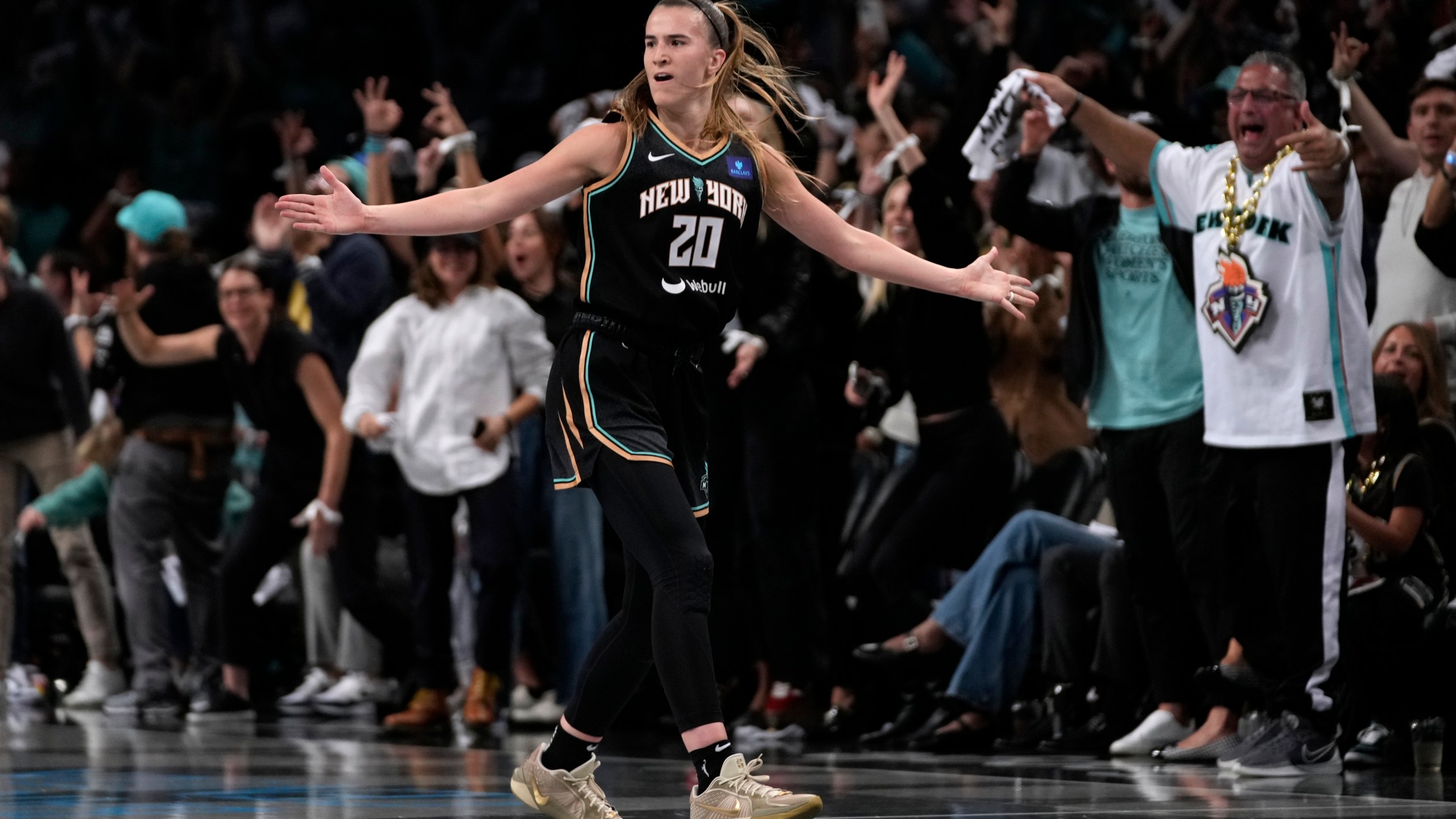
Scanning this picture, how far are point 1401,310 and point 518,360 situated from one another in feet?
11.7

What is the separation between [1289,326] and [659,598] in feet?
8.65

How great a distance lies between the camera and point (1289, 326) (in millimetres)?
6094

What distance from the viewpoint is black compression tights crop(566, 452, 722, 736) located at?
14.2ft

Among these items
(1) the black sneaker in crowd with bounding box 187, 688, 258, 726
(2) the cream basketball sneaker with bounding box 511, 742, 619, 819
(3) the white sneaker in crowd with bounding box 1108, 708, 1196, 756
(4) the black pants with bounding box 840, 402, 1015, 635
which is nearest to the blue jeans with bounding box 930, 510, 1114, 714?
(4) the black pants with bounding box 840, 402, 1015, 635

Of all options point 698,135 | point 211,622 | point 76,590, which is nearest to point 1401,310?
point 698,135

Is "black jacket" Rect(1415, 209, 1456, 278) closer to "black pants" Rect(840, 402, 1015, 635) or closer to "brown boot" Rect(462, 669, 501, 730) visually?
"black pants" Rect(840, 402, 1015, 635)

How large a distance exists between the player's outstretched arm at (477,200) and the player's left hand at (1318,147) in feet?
7.47

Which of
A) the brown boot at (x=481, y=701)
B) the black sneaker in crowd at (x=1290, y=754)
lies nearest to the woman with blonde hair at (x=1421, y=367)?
the black sneaker in crowd at (x=1290, y=754)

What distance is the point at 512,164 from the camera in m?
12.8

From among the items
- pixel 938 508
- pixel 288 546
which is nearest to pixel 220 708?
pixel 288 546

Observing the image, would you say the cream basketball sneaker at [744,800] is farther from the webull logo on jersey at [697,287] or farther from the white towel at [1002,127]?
the white towel at [1002,127]

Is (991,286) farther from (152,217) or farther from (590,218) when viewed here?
(152,217)

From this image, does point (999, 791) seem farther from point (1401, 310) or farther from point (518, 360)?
point (518, 360)

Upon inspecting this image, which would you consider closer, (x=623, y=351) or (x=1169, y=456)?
(x=623, y=351)
